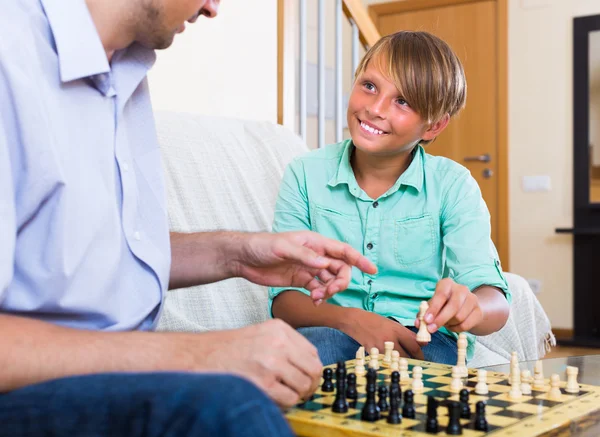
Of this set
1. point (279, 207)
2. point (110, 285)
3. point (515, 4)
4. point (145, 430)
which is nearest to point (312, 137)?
point (515, 4)

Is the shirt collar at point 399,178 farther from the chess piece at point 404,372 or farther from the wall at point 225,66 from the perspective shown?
the wall at point 225,66

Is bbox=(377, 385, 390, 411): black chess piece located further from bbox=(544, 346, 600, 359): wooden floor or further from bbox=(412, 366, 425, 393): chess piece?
bbox=(544, 346, 600, 359): wooden floor

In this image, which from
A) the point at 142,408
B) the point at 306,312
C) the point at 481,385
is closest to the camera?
the point at 142,408

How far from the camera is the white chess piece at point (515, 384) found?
1074 millimetres

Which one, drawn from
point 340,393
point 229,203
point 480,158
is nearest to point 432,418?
point 340,393

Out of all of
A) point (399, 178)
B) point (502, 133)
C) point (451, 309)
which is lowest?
point (451, 309)

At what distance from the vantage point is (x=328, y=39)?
545 cm

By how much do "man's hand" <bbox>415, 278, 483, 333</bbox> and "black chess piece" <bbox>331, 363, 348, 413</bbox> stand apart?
28cm

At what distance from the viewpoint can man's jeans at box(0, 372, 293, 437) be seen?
59cm

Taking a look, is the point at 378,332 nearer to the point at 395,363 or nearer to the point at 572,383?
the point at 395,363

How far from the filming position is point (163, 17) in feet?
3.73

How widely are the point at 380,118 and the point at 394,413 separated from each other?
3.21 ft

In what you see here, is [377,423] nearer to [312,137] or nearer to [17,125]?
[17,125]

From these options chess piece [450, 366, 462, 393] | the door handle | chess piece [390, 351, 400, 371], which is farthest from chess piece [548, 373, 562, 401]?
the door handle
